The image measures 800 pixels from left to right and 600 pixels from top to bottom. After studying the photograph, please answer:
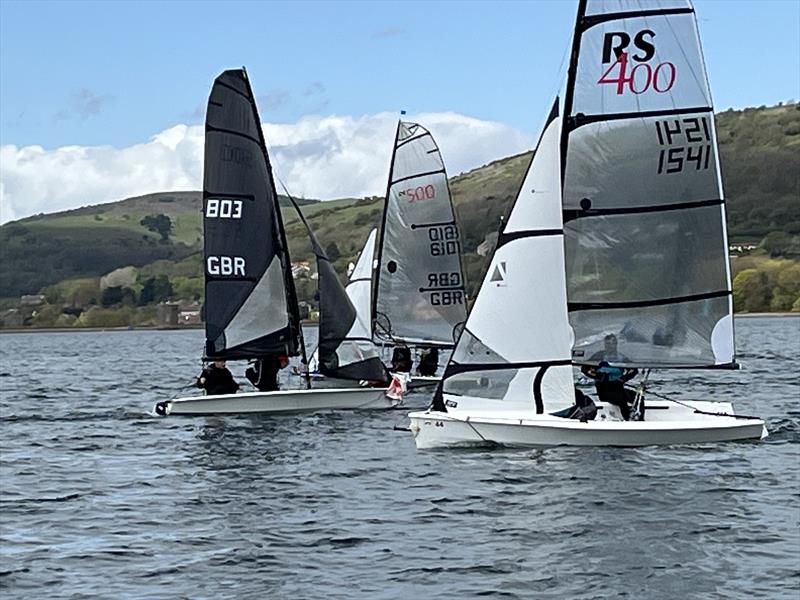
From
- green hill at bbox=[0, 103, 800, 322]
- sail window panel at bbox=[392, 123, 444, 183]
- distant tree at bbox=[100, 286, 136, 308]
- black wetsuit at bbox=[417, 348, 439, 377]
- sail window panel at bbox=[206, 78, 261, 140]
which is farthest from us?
distant tree at bbox=[100, 286, 136, 308]

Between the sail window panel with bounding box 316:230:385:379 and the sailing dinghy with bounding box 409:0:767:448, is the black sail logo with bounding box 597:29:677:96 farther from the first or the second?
the sail window panel with bounding box 316:230:385:379

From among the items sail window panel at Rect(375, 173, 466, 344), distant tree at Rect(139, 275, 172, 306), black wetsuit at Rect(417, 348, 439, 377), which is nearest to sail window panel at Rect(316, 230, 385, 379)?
black wetsuit at Rect(417, 348, 439, 377)

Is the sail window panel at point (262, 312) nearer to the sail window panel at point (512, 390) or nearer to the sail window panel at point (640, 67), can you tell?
the sail window panel at point (512, 390)

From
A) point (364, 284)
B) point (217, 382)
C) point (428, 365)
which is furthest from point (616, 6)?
point (428, 365)

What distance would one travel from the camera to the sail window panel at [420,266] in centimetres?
3628

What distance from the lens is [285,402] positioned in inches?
1043

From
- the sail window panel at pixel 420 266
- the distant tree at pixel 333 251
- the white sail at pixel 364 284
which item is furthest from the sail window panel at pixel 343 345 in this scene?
the distant tree at pixel 333 251

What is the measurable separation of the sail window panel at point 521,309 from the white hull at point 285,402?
20.9 ft

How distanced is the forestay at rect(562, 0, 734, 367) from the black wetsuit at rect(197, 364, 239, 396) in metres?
7.89

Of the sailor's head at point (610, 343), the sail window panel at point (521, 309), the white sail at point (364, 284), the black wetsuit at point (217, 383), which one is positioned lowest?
the black wetsuit at point (217, 383)

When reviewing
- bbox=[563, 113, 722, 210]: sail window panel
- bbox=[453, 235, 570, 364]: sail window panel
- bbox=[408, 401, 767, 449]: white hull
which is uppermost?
bbox=[563, 113, 722, 210]: sail window panel

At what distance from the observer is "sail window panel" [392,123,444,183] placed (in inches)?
1436

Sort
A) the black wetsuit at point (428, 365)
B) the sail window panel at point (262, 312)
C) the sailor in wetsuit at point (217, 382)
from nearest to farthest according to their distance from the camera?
the sailor in wetsuit at point (217, 382) < the sail window panel at point (262, 312) < the black wetsuit at point (428, 365)

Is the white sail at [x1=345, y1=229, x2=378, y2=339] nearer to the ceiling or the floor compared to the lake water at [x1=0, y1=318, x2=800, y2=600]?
nearer to the ceiling
